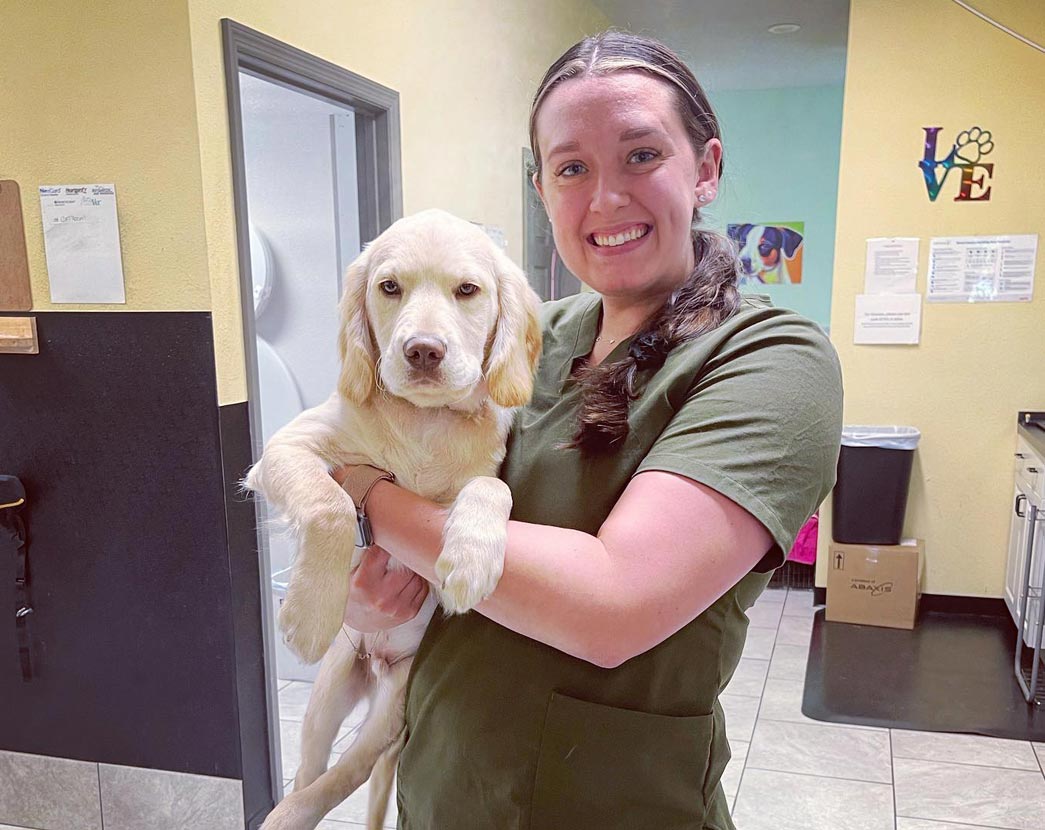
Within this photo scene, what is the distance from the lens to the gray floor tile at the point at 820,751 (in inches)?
108

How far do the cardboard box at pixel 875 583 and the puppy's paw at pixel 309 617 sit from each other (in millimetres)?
3352

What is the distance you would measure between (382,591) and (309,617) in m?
0.11

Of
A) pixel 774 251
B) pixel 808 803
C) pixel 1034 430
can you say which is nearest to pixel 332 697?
pixel 808 803

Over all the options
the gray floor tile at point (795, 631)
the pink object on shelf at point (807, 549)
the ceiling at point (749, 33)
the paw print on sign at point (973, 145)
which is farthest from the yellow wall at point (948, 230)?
the ceiling at point (749, 33)

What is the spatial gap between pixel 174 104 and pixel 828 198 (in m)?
5.35

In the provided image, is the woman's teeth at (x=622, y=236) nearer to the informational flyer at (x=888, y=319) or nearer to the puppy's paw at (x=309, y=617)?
the puppy's paw at (x=309, y=617)

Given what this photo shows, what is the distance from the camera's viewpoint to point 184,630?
223 cm

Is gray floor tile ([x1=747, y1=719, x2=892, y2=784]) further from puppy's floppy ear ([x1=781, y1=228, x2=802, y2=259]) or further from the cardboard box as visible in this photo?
puppy's floppy ear ([x1=781, y1=228, x2=802, y2=259])

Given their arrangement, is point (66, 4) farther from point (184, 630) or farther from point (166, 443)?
point (184, 630)

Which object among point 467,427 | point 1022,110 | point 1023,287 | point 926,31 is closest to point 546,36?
point 926,31

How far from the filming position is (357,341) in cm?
116

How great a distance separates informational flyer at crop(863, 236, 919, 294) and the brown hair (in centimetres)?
308

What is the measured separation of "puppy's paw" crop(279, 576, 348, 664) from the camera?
1018 millimetres

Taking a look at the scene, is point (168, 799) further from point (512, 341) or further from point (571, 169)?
point (571, 169)
